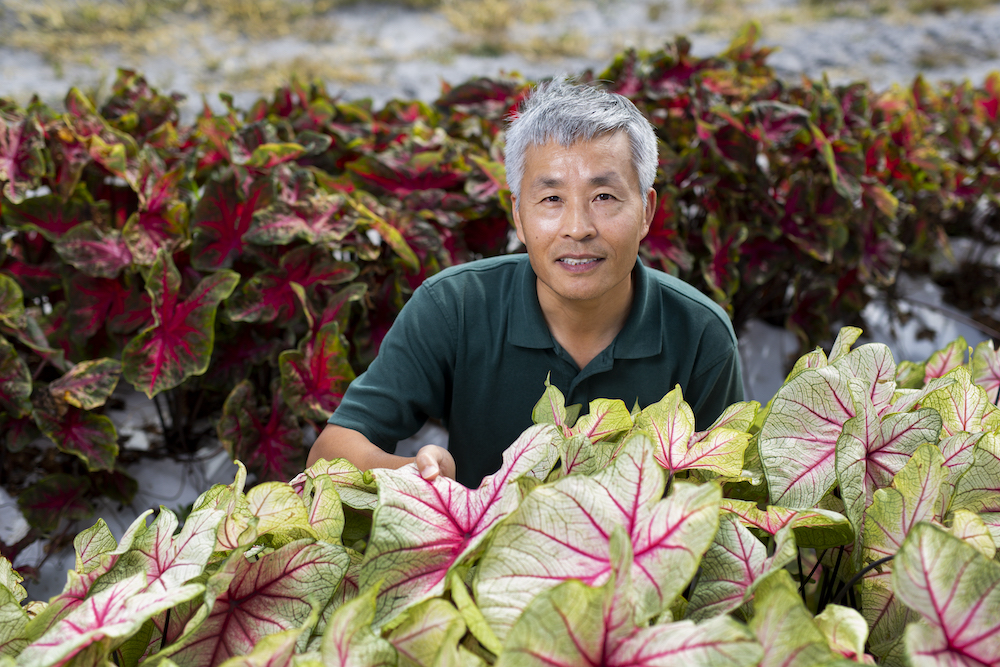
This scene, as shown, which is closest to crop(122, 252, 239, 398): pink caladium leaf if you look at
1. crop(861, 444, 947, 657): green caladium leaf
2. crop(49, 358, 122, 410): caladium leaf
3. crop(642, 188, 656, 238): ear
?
crop(49, 358, 122, 410): caladium leaf

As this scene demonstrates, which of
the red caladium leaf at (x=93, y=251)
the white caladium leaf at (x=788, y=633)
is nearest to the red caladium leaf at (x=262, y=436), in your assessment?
the red caladium leaf at (x=93, y=251)

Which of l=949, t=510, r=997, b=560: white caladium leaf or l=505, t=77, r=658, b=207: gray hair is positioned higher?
l=505, t=77, r=658, b=207: gray hair

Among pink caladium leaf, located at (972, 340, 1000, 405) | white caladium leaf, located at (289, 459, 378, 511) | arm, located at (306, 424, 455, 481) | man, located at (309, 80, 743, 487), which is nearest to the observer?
white caladium leaf, located at (289, 459, 378, 511)

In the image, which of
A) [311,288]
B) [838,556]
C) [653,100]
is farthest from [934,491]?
[653,100]

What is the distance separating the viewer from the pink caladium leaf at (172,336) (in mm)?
1452

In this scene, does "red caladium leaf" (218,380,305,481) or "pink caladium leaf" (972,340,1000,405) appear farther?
"red caladium leaf" (218,380,305,481)

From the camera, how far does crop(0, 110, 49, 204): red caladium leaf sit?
1.56 meters

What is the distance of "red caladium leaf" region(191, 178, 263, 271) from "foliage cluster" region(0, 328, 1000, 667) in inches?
45.8

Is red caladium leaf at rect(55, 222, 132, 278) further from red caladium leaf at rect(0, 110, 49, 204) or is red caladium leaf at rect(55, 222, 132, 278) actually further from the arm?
Answer: the arm

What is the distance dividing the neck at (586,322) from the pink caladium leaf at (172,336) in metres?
0.67

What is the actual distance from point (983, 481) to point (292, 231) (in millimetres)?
1406

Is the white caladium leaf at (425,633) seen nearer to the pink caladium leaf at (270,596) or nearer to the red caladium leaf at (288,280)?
the pink caladium leaf at (270,596)

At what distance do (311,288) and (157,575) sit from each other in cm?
124

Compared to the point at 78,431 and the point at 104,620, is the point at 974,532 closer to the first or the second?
the point at 104,620
